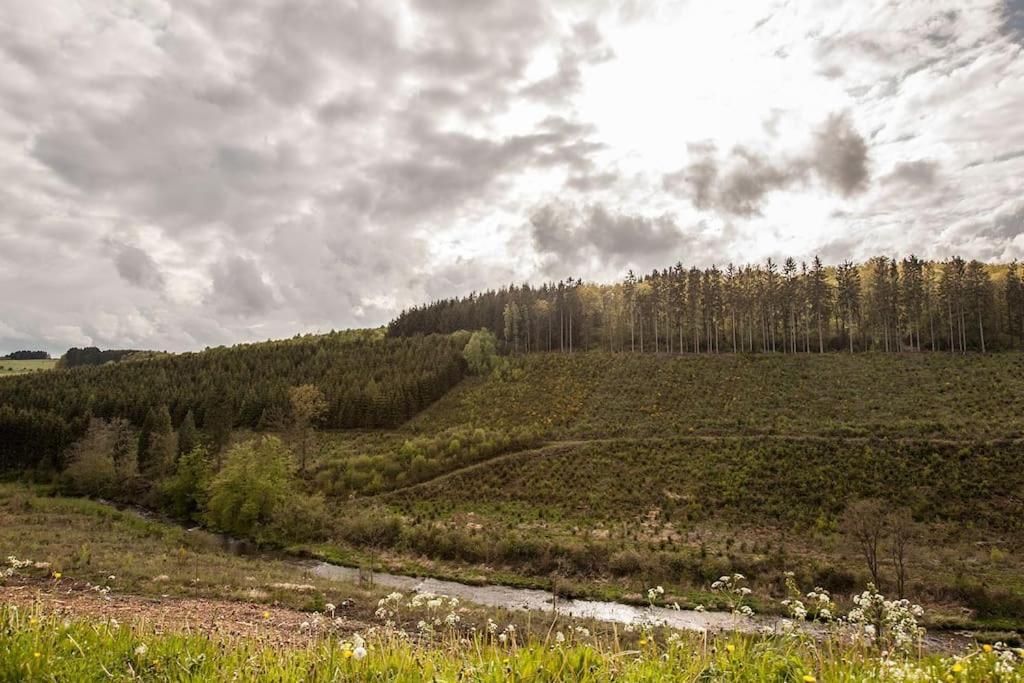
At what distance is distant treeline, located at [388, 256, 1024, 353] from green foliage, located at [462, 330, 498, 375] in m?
11.9

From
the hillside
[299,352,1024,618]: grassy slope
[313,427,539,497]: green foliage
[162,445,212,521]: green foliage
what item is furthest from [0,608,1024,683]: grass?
[162,445,212,521]: green foliage

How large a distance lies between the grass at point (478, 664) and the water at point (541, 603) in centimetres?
2116

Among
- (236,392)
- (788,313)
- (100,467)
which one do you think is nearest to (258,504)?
(100,467)

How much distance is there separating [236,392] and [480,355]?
4638 cm

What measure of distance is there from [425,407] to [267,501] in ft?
161

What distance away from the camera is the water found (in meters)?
26.2

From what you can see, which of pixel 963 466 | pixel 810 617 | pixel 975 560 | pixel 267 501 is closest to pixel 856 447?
pixel 963 466

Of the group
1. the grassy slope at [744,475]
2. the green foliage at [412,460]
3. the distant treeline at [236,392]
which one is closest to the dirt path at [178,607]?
the grassy slope at [744,475]

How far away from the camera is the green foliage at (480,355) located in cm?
10800

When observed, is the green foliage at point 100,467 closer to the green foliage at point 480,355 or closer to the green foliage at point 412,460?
the green foliage at point 412,460

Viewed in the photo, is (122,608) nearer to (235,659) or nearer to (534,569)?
(235,659)

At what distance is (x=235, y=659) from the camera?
4645 mm

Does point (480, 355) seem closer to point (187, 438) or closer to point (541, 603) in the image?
point (187, 438)

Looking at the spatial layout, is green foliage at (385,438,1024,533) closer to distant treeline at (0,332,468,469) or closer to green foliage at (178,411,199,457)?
green foliage at (178,411,199,457)
